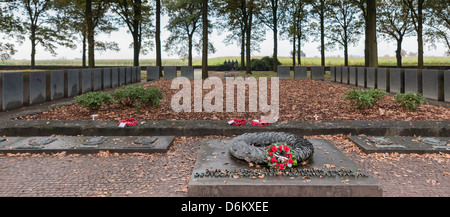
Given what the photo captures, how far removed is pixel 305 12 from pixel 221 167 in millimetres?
37179

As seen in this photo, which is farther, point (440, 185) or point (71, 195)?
point (440, 185)

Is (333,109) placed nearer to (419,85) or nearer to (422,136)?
(422,136)

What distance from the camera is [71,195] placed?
4.91 meters

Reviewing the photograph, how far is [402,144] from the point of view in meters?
7.48

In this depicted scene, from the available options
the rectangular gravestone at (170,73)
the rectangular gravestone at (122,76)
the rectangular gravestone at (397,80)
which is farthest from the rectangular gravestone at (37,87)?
the rectangular gravestone at (397,80)

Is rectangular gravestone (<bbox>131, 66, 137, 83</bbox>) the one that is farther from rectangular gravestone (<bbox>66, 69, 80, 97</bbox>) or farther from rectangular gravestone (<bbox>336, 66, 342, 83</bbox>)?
rectangular gravestone (<bbox>336, 66, 342, 83</bbox>)

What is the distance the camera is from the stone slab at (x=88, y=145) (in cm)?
725

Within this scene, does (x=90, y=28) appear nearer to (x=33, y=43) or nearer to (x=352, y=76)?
(x=352, y=76)

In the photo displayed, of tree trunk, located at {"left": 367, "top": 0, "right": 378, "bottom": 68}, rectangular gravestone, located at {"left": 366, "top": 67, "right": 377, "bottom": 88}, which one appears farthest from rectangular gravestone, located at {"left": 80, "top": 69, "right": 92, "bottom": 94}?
tree trunk, located at {"left": 367, "top": 0, "right": 378, "bottom": 68}

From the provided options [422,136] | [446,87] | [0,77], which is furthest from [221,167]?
[446,87]

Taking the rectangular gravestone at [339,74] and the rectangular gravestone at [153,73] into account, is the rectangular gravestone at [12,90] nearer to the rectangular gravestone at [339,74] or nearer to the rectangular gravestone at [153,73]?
the rectangular gravestone at [153,73]

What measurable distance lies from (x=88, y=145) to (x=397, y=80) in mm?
14336

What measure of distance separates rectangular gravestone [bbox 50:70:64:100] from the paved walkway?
814 centimetres

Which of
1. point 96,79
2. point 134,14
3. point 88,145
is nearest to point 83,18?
point 134,14
